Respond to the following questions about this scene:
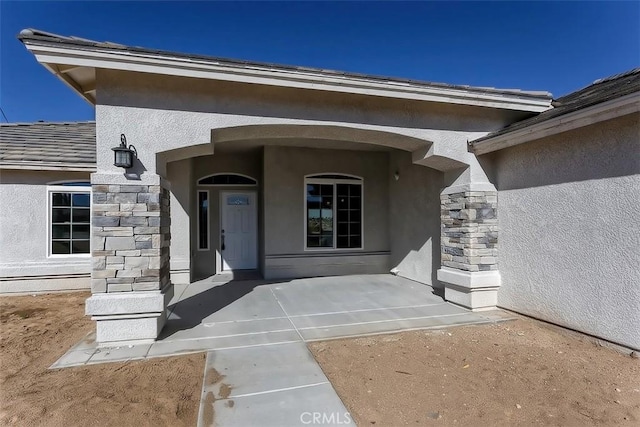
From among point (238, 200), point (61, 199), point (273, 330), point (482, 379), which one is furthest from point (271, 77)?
point (61, 199)

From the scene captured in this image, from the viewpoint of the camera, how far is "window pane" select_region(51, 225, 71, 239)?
294 inches

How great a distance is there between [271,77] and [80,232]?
625cm

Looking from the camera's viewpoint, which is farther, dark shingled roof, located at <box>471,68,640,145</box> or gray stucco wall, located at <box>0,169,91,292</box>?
gray stucco wall, located at <box>0,169,91,292</box>

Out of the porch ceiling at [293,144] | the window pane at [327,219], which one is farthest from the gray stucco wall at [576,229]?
the window pane at [327,219]

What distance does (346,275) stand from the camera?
8.94 meters

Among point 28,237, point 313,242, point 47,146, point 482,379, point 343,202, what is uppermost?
point 47,146

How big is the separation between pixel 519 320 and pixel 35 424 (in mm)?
6041

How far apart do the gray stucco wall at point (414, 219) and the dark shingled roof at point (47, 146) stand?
7.32 m

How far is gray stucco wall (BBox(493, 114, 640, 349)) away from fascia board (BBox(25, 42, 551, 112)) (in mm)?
1080

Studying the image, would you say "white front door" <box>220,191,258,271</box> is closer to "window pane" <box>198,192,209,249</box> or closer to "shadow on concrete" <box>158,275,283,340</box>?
"window pane" <box>198,192,209,249</box>

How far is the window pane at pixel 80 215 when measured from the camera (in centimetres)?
763
